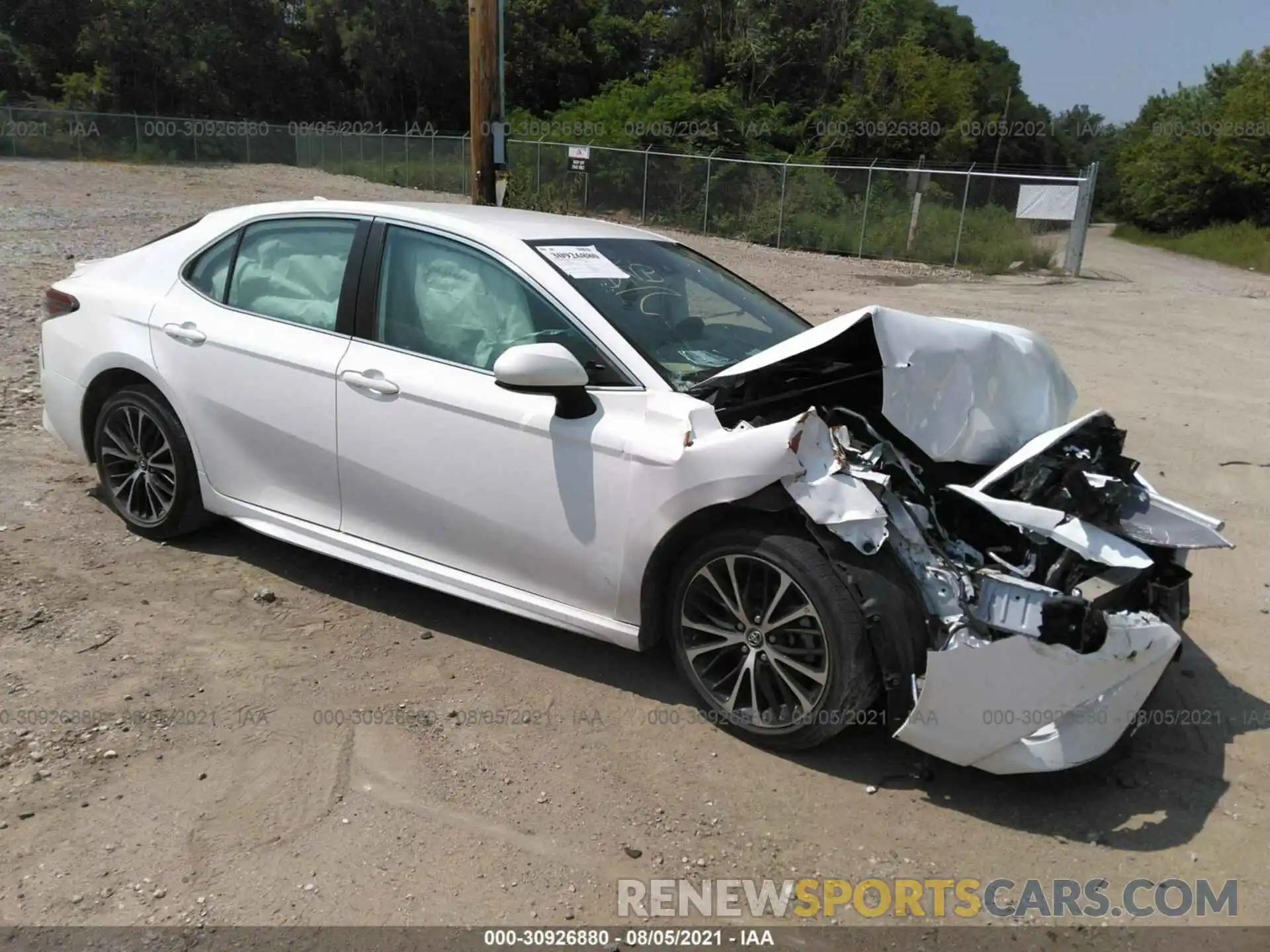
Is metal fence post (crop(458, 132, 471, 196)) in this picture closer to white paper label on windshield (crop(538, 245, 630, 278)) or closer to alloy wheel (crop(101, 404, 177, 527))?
alloy wheel (crop(101, 404, 177, 527))

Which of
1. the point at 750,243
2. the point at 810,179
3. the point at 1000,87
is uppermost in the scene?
the point at 1000,87

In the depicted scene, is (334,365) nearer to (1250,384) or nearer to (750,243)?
(1250,384)

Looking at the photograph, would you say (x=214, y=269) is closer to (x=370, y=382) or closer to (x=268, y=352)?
(x=268, y=352)

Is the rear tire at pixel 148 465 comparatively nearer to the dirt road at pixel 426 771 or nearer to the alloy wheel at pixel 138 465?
the alloy wheel at pixel 138 465

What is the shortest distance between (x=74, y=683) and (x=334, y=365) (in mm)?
1549

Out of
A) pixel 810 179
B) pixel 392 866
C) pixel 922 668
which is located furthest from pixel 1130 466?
pixel 810 179

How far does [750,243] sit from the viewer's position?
85.4 feet

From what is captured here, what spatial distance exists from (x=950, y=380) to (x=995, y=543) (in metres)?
0.61

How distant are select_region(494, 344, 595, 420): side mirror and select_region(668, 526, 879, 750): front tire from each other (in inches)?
28.1

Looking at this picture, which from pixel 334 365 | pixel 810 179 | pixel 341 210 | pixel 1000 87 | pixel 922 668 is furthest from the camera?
pixel 1000 87

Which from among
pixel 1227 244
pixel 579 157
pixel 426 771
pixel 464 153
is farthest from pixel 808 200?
pixel 426 771

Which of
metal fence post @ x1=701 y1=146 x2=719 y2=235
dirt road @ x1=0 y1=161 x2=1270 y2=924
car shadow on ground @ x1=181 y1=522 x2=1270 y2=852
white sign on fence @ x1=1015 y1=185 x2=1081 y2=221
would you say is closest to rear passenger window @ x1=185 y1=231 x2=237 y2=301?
dirt road @ x1=0 y1=161 x2=1270 y2=924

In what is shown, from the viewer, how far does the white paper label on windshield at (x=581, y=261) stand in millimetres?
4008

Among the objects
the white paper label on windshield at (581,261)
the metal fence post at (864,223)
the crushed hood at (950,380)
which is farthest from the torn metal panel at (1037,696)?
the metal fence post at (864,223)
